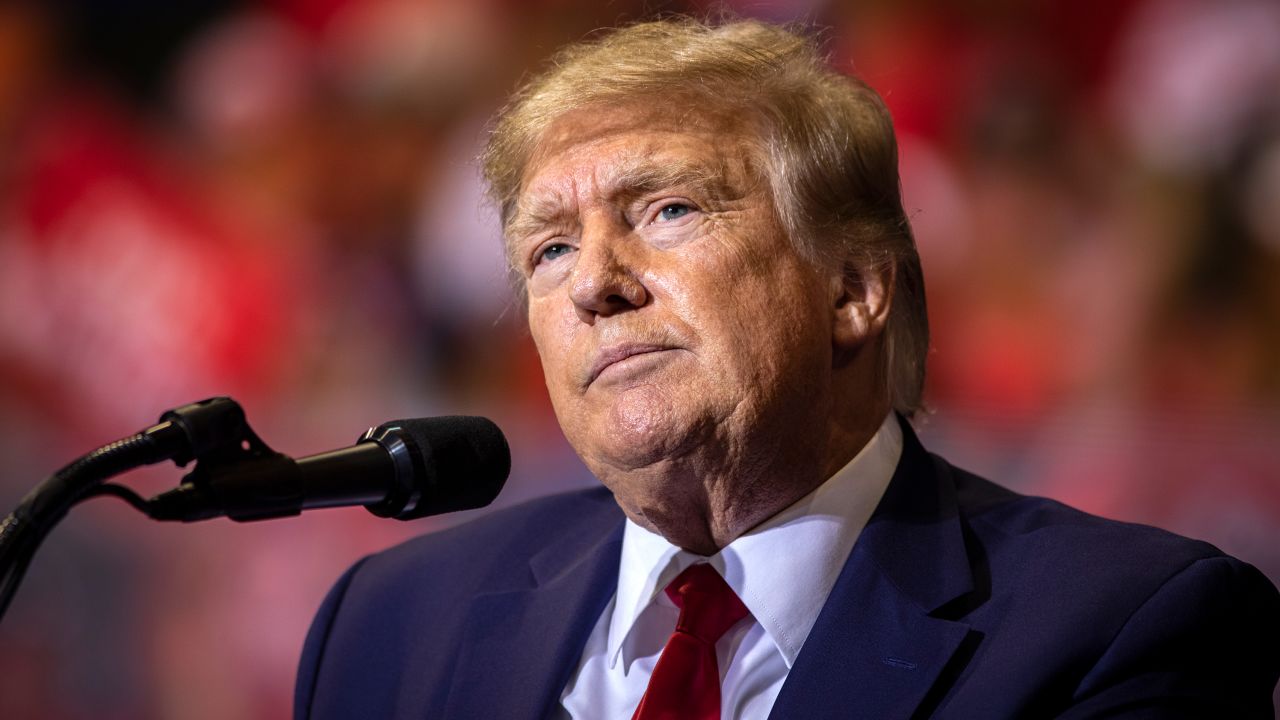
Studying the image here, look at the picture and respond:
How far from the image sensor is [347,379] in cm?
368

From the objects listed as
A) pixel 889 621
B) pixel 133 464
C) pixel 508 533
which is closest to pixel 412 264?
pixel 508 533

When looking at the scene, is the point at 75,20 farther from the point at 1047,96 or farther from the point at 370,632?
the point at 1047,96

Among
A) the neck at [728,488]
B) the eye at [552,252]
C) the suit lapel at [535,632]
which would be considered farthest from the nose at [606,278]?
the suit lapel at [535,632]

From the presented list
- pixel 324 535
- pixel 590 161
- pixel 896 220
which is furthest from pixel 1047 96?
pixel 324 535

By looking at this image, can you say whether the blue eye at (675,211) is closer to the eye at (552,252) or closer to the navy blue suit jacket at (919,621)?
the eye at (552,252)

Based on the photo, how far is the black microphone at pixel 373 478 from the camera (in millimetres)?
1240

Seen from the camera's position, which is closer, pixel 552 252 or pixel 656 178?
pixel 656 178

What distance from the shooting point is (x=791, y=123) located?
1.96m

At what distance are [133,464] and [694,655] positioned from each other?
0.90 meters

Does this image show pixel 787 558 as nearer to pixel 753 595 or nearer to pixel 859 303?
pixel 753 595

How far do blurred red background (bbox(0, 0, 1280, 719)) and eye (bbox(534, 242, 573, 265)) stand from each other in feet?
1.57

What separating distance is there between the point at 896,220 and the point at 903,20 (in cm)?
108

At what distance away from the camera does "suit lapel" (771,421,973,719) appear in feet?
5.50

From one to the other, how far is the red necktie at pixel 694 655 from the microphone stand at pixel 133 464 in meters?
0.72
